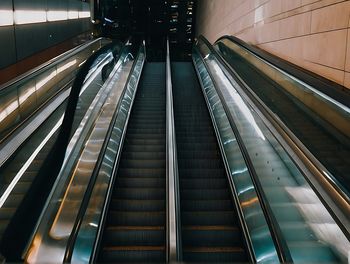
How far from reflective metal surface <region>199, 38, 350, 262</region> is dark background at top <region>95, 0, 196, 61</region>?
17.8 metres

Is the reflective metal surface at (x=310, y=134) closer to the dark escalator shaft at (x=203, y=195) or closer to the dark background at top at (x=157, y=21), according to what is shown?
the dark escalator shaft at (x=203, y=195)

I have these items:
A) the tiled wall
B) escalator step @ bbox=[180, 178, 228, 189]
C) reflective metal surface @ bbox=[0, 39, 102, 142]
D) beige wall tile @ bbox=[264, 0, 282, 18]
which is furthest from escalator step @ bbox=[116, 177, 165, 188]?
beige wall tile @ bbox=[264, 0, 282, 18]

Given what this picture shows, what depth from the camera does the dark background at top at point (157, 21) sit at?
22203 mm

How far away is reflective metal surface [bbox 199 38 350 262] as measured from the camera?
3008 millimetres

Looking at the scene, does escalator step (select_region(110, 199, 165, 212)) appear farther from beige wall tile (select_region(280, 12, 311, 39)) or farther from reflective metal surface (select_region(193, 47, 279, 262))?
beige wall tile (select_region(280, 12, 311, 39))

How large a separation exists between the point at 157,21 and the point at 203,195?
67.3 ft

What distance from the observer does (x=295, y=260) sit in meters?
3.17

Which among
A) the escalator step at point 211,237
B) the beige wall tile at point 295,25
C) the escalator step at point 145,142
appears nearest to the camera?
the escalator step at point 211,237

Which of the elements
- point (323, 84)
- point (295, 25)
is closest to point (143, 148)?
point (295, 25)

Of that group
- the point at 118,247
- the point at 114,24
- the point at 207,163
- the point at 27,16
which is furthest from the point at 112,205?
the point at 114,24

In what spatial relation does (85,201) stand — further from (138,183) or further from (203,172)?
(203,172)

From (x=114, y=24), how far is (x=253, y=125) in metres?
18.3

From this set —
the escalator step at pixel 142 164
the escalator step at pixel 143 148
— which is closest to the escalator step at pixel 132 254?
the escalator step at pixel 142 164

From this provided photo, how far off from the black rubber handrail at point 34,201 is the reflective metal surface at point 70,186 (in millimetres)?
241
